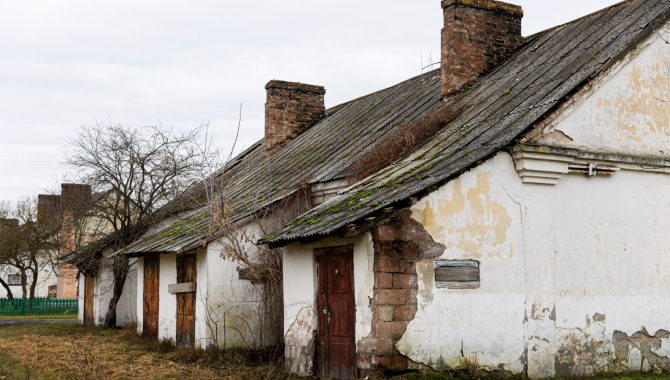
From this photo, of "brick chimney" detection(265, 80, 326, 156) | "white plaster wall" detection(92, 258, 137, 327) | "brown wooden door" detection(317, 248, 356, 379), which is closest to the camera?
"brown wooden door" detection(317, 248, 356, 379)

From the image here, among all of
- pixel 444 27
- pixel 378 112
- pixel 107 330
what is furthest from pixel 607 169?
pixel 107 330

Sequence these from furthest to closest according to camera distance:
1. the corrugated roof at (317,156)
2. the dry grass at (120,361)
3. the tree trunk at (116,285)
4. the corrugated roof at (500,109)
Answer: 1. the tree trunk at (116,285)
2. the corrugated roof at (317,156)
3. the dry grass at (120,361)
4. the corrugated roof at (500,109)

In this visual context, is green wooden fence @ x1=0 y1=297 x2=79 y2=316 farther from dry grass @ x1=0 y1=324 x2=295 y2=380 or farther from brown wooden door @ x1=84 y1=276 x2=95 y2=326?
dry grass @ x1=0 y1=324 x2=295 y2=380

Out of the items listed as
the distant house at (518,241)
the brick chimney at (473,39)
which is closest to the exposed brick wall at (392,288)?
the distant house at (518,241)

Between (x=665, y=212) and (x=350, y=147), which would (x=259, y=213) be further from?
(x=665, y=212)

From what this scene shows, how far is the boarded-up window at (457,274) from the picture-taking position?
884cm

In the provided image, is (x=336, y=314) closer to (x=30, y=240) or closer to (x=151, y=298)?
(x=151, y=298)

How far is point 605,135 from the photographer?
1007cm

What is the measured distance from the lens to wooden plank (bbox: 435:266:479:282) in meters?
8.84

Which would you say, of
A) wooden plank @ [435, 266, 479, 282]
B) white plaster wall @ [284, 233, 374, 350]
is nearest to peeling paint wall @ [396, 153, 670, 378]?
wooden plank @ [435, 266, 479, 282]

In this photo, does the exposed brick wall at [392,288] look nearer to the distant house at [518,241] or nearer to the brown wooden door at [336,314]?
the distant house at [518,241]

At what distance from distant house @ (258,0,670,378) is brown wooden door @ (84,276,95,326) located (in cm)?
1353

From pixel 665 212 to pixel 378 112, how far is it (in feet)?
24.7

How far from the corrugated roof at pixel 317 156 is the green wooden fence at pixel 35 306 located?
16724mm
